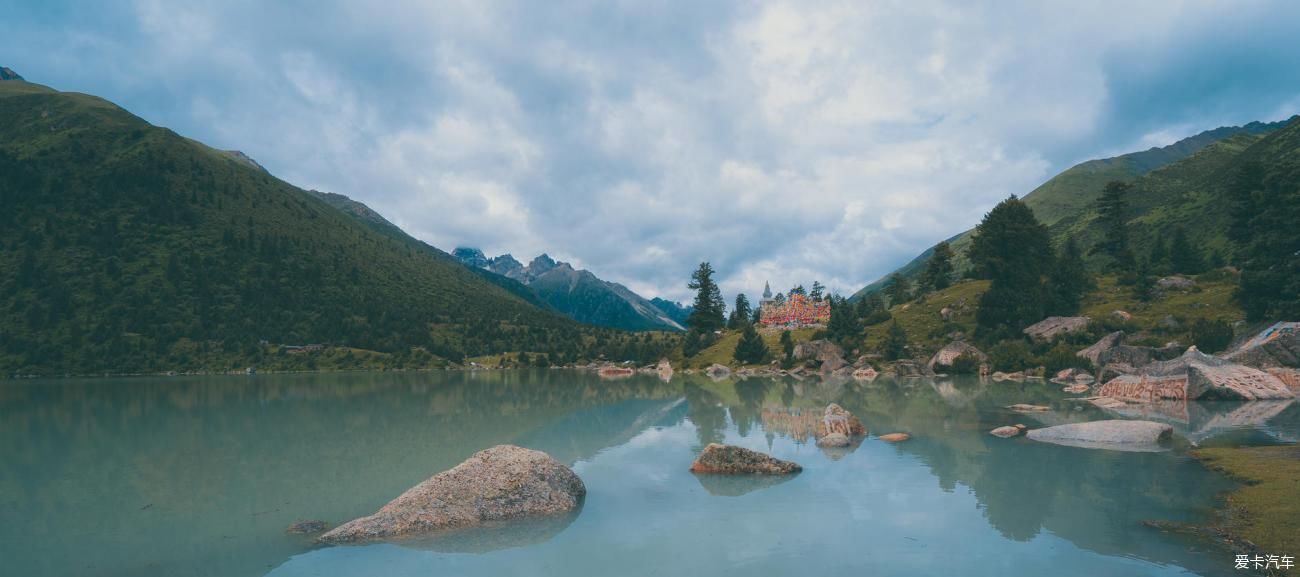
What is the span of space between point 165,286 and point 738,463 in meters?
177

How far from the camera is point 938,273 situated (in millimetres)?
119000

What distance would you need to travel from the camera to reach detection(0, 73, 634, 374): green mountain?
128 m

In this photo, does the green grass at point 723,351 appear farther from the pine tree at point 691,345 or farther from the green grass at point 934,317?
the green grass at point 934,317

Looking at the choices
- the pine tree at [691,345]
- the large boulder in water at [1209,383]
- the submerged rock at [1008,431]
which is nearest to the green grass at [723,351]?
the pine tree at [691,345]

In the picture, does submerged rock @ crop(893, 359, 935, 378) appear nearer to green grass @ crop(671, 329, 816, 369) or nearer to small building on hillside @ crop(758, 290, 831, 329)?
green grass @ crop(671, 329, 816, 369)

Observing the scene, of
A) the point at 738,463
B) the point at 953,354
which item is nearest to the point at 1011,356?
the point at 953,354

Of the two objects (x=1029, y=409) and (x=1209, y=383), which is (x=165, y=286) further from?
(x=1209, y=383)

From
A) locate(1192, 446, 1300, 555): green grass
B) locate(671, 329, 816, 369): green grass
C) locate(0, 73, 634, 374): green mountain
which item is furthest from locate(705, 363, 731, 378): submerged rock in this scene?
locate(1192, 446, 1300, 555): green grass

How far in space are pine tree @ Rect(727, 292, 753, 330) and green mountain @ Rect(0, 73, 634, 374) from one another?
29.6m

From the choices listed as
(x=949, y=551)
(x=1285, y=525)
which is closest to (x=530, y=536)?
(x=949, y=551)

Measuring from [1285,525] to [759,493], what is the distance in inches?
460

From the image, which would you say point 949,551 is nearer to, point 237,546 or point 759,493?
point 759,493

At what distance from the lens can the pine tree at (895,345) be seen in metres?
89.8

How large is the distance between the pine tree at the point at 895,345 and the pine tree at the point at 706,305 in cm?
4861
